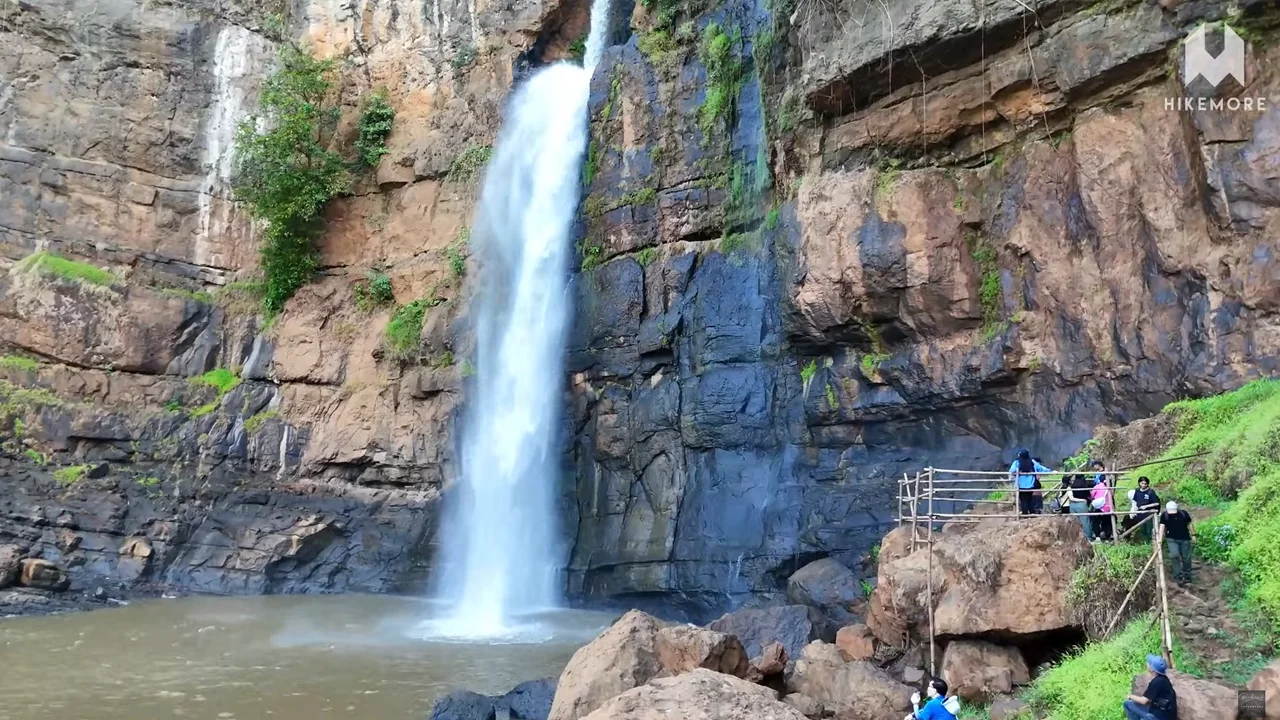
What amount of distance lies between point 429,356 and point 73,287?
33.1ft

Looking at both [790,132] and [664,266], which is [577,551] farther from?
[790,132]

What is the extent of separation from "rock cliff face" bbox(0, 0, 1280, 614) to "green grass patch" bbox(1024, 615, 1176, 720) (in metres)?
6.96

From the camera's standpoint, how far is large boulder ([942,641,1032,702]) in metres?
8.92

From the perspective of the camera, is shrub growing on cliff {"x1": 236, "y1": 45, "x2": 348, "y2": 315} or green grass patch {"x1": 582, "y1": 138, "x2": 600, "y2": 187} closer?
green grass patch {"x1": 582, "y1": 138, "x2": 600, "y2": 187}

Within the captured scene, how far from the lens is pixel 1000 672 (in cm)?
896

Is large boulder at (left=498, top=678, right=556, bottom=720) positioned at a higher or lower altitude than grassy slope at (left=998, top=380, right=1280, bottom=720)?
lower

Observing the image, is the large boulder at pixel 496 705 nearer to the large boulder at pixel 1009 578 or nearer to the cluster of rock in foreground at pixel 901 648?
the cluster of rock in foreground at pixel 901 648

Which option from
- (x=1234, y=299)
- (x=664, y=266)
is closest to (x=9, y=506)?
(x=664, y=266)

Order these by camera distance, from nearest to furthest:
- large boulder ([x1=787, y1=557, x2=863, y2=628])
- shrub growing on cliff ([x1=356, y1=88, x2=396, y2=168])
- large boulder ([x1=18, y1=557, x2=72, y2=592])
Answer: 1. large boulder ([x1=787, y1=557, x2=863, y2=628])
2. large boulder ([x1=18, y1=557, x2=72, y2=592])
3. shrub growing on cliff ([x1=356, y1=88, x2=396, y2=168])

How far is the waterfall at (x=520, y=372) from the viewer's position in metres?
21.0

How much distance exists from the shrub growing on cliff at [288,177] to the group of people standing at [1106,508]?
73.7 feet

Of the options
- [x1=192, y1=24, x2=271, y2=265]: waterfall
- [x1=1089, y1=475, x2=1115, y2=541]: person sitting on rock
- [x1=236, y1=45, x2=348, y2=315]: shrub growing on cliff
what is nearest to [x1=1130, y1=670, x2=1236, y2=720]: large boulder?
[x1=1089, y1=475, x2=1115, y2=541]: person sitting on rock

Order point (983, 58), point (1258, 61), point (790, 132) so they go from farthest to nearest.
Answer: point (790, 132) → point (983, 58) → point (1258, 61)

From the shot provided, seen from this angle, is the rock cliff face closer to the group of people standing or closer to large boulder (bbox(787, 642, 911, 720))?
the group of people standing
